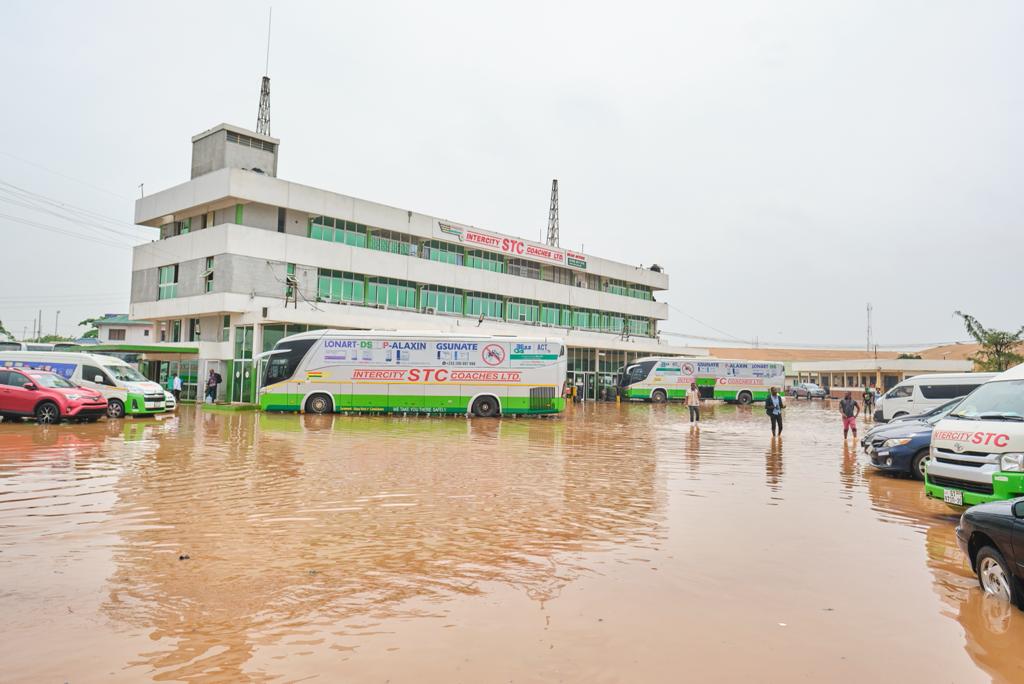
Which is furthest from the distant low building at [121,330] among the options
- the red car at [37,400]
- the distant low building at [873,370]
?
the distant low building at [873,370]

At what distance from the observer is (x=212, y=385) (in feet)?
111

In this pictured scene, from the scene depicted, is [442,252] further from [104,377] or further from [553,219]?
[104,377]

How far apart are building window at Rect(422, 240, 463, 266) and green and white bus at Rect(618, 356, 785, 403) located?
48.7ft

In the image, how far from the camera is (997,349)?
35500mm

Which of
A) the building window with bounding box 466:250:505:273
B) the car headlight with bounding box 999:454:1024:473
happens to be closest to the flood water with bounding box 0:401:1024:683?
the car headlight with bounding box 999:454:1024:473

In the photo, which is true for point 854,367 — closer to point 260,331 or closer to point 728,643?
point 260,331

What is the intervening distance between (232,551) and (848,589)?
18.2 feet

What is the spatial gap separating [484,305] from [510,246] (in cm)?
527

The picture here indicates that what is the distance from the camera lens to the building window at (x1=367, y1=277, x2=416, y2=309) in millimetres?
40844

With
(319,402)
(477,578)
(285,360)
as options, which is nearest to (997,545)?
(477,578)

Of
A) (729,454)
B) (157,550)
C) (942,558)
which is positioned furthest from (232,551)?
(729,454)

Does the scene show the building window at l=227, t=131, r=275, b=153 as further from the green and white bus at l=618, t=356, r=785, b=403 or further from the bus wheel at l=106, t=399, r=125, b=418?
the green and white bus at l=618, t=356, r=785, b=403

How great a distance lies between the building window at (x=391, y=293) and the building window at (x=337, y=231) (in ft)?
8.54

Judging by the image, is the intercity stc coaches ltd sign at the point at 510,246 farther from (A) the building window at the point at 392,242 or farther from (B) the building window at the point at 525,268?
(A) the building window at the point at 392,242
